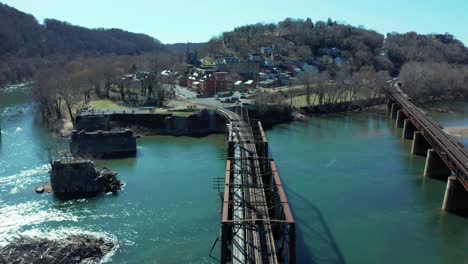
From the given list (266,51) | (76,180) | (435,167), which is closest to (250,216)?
(76,180)

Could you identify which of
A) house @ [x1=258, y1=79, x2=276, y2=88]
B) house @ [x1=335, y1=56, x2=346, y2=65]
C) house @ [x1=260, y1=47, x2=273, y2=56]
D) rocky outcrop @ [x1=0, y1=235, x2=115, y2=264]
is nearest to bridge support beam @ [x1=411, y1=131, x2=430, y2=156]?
rocky outcrop @ [x1=0, y1=235, x2=115, y2=264]

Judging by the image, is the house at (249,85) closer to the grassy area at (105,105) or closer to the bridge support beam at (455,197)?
the grassy area at (105,105)

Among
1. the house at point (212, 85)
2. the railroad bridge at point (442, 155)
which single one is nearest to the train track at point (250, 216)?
the railroad bridge at point (442, 155)

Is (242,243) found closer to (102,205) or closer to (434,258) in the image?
(434,258)

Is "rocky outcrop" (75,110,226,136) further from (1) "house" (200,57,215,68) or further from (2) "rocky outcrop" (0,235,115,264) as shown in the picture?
(1) "house" (200,57,215,68)

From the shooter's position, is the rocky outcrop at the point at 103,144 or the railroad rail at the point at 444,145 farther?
the rocky outcrop at the point at 103,144

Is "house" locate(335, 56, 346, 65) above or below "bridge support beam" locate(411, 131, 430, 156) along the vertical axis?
Result: above
